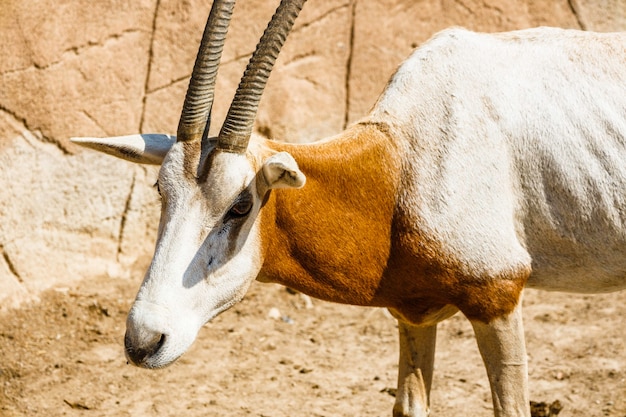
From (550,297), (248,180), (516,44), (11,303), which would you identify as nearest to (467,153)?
(516,44)

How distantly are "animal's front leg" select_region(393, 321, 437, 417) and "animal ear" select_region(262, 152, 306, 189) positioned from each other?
1.29 metres

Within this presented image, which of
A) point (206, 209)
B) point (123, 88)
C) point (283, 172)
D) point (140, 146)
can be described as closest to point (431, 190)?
point (283, 172)

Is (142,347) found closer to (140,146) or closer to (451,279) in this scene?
(140,146)

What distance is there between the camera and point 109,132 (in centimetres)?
741

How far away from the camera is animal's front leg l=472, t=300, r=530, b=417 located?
4207 millimetres

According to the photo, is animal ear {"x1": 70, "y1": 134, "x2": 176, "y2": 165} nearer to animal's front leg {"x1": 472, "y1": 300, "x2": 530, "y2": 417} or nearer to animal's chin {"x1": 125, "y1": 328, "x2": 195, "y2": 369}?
animal's chin {"x1": 125, "y1": 328, "x2": 195, "y2": 369}

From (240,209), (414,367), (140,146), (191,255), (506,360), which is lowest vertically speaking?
(414,367)

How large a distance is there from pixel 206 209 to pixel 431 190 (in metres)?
0.97

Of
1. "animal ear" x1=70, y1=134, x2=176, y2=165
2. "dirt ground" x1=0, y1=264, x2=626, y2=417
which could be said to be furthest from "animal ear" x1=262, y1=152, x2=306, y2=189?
"dirt ground" x1=0, y1=264, x2=626, y2=417

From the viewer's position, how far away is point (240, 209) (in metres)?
4.03

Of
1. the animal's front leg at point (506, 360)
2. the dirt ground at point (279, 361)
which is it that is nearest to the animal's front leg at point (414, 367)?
the animal's front leg at point (506, 360)

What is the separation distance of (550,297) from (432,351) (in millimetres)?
2905

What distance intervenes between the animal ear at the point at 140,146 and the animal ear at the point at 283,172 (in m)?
0.60

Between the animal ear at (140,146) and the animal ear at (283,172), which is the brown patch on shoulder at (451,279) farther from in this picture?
the animal ear at (140,146)
